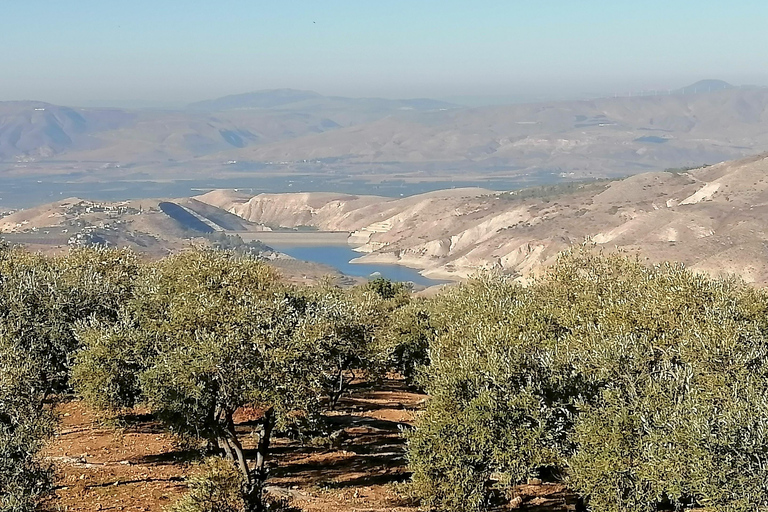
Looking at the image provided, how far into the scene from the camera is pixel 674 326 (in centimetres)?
3017

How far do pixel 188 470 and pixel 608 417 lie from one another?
1575 centimetres

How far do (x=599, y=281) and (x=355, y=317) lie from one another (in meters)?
14.6

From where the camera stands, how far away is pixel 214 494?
19922 mm

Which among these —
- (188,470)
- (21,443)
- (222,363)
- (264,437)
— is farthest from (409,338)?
(21,443)

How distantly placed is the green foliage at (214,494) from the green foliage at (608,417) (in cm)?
524

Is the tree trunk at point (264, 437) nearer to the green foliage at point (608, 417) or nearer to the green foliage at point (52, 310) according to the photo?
the green foliage at point (608, 417)

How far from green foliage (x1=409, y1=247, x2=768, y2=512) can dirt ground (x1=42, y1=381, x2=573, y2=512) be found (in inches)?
121

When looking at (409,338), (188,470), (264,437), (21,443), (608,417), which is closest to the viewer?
(21,443)

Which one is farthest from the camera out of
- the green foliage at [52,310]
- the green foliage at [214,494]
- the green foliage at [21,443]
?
the green foliage at [52,310]

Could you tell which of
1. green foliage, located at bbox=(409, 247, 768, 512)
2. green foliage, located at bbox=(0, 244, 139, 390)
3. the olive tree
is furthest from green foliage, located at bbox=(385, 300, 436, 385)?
the olive tree

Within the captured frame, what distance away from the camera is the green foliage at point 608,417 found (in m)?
19.1

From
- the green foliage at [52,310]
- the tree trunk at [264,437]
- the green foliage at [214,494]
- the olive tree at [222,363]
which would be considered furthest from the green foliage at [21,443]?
the tree trunk at [264,437]

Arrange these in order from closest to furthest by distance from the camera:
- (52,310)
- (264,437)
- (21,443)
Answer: (21,443) < (264,437) < (52,310)

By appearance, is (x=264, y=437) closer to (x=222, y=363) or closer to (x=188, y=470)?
(x=222, y=363)
